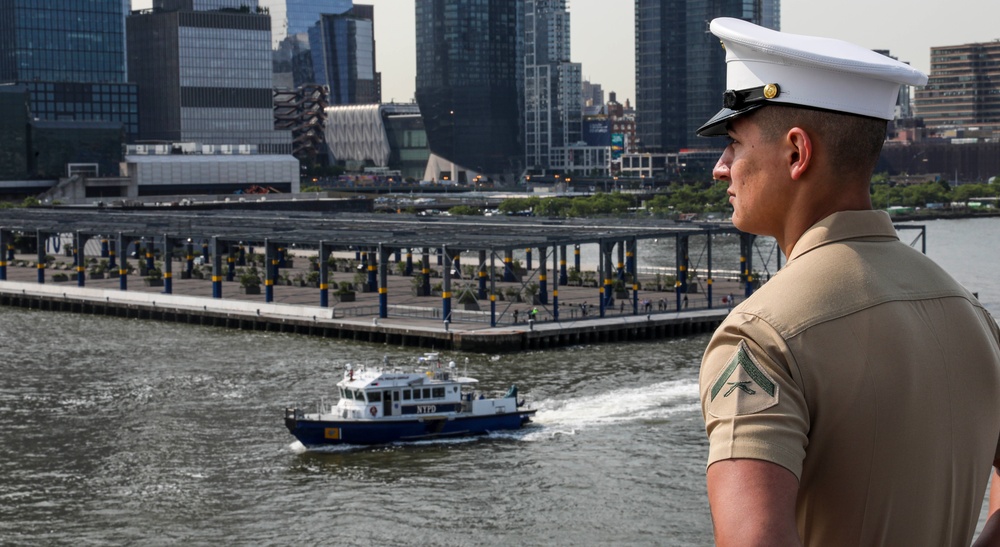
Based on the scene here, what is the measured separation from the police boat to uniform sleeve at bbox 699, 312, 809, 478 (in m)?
43.2

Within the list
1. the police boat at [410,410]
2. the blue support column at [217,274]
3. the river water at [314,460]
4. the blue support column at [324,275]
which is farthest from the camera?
the blue support column at [217,274]

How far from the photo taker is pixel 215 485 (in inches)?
1529

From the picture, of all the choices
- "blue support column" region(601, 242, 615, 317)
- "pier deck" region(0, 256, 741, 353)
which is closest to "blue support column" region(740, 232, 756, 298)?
"pier deck" region(0, 256, 741, 353)

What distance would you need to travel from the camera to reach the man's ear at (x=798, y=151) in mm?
3613

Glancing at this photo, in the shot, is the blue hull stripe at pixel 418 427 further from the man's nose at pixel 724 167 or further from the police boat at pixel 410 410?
the man's nose at pixel 724 167

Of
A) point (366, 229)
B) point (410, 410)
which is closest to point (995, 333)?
point (410, 410)

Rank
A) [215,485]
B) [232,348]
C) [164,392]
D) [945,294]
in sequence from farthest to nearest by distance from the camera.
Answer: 1. [232,348]
2. [164,392]
3. [215,485]
4. [945,294]

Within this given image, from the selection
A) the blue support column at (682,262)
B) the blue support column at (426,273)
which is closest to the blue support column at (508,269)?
the blue support column at (426,273)

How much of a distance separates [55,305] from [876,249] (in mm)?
88662

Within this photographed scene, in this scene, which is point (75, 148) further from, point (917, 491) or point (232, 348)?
point (917, 491)

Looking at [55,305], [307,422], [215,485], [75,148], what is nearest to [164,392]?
[307,422]

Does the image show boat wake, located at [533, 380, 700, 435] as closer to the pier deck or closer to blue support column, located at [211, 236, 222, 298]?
the pier deck

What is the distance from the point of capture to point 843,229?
3613 mm

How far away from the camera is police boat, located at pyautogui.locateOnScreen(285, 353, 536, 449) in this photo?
47031mm
